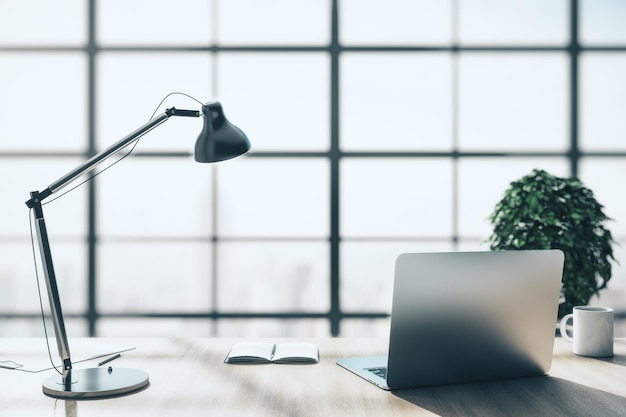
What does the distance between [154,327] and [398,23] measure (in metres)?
2.59

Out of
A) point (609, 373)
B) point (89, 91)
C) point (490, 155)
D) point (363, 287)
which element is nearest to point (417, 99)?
point (490, 155)

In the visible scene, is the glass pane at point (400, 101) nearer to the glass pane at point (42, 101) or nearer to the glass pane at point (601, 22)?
the glass pane at point (601, 22)

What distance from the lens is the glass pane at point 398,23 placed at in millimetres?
3967

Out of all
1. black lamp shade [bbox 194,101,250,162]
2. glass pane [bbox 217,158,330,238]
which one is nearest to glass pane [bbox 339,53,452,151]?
glass pane [bbox 217,158,330,238]

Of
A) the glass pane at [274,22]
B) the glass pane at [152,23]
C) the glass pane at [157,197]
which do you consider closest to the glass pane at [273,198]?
the glass pane at [157,197]

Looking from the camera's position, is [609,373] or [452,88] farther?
[452,88]

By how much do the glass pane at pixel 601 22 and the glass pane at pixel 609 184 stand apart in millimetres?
808

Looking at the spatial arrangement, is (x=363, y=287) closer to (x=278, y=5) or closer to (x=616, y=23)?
(x=278, y=5)

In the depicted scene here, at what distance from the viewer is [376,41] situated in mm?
3979

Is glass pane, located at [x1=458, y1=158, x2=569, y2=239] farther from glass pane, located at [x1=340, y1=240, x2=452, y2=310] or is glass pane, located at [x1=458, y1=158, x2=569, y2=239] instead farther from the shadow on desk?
the shadow on desk

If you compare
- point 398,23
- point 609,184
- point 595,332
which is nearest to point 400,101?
point 398,23

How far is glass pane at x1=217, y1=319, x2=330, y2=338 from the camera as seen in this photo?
156 inches

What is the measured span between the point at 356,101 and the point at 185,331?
190 cm

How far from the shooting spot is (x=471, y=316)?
1423 mm
